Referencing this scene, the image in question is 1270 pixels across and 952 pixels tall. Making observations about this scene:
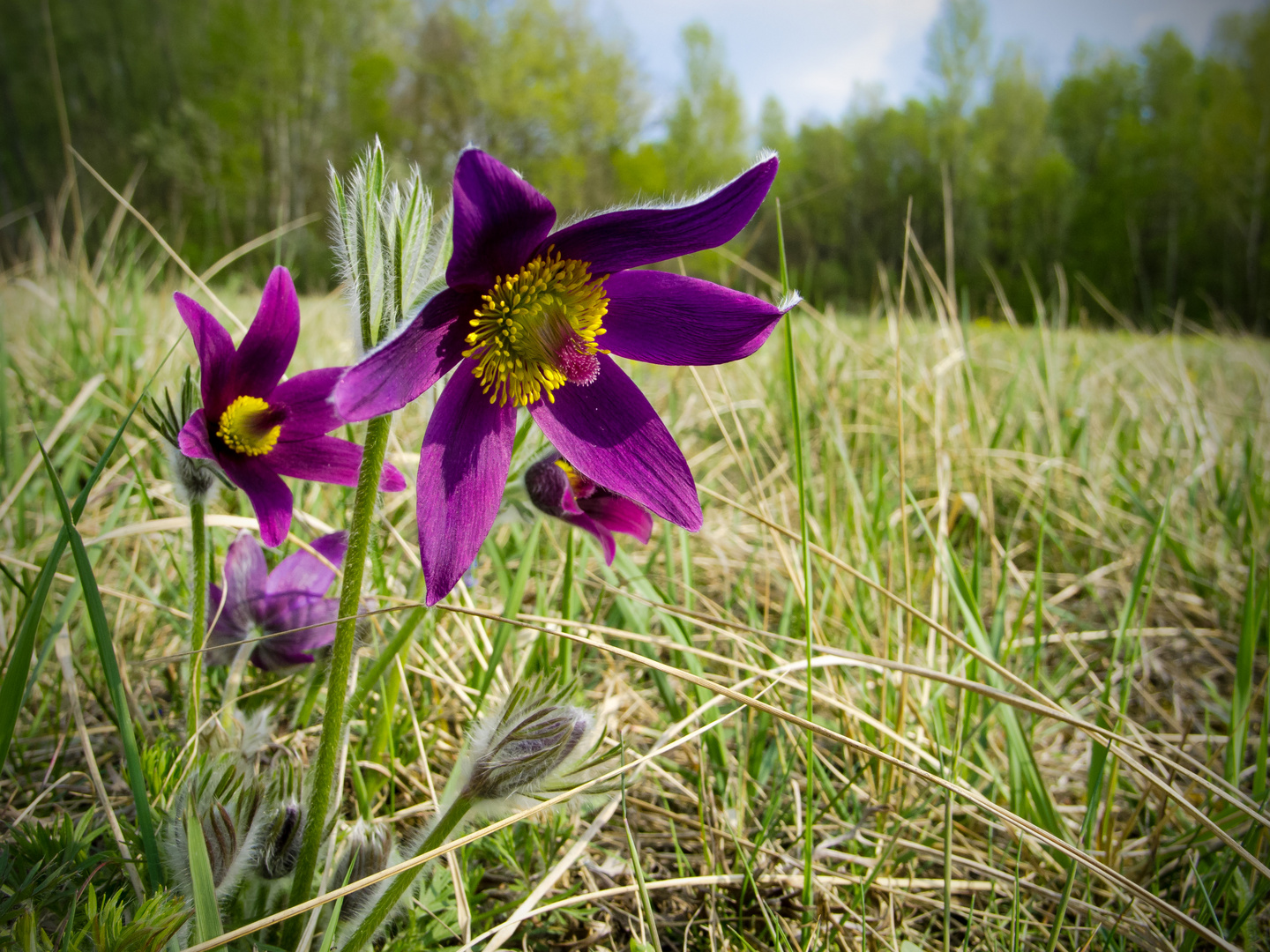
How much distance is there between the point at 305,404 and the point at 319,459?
7 centimetres

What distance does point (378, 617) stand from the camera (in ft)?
4.09

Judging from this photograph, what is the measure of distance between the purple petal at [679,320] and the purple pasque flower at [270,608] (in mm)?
514

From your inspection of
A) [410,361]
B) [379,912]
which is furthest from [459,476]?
[379,912]

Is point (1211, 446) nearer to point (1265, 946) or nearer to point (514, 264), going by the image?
point (1265, 946)

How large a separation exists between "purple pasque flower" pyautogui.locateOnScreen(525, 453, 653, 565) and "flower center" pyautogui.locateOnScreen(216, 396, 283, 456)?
0.33m

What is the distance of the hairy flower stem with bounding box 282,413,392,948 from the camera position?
68cm

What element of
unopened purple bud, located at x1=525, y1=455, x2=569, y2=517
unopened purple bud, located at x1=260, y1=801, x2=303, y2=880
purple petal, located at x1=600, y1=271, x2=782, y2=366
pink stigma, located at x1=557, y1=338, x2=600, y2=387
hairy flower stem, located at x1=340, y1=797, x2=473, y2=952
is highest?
purple petal, located at x1=600, y1=271, x2=782, y2=366

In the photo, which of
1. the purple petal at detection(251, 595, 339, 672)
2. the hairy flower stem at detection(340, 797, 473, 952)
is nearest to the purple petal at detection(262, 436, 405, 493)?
the purple petal at detection(251, 595, 339, 672)

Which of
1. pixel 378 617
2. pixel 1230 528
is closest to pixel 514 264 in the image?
pixel 378 617

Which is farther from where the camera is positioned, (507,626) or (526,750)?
(507,626)

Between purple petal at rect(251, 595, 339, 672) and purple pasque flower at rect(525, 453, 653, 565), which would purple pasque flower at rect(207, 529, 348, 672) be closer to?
purple petal at rect(251, 595, 339, 672)

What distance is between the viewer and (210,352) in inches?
33.9

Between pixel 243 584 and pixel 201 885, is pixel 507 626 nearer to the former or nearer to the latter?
pixel 243 584

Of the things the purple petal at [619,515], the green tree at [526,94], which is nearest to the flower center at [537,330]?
the purple petal at [619,515]
